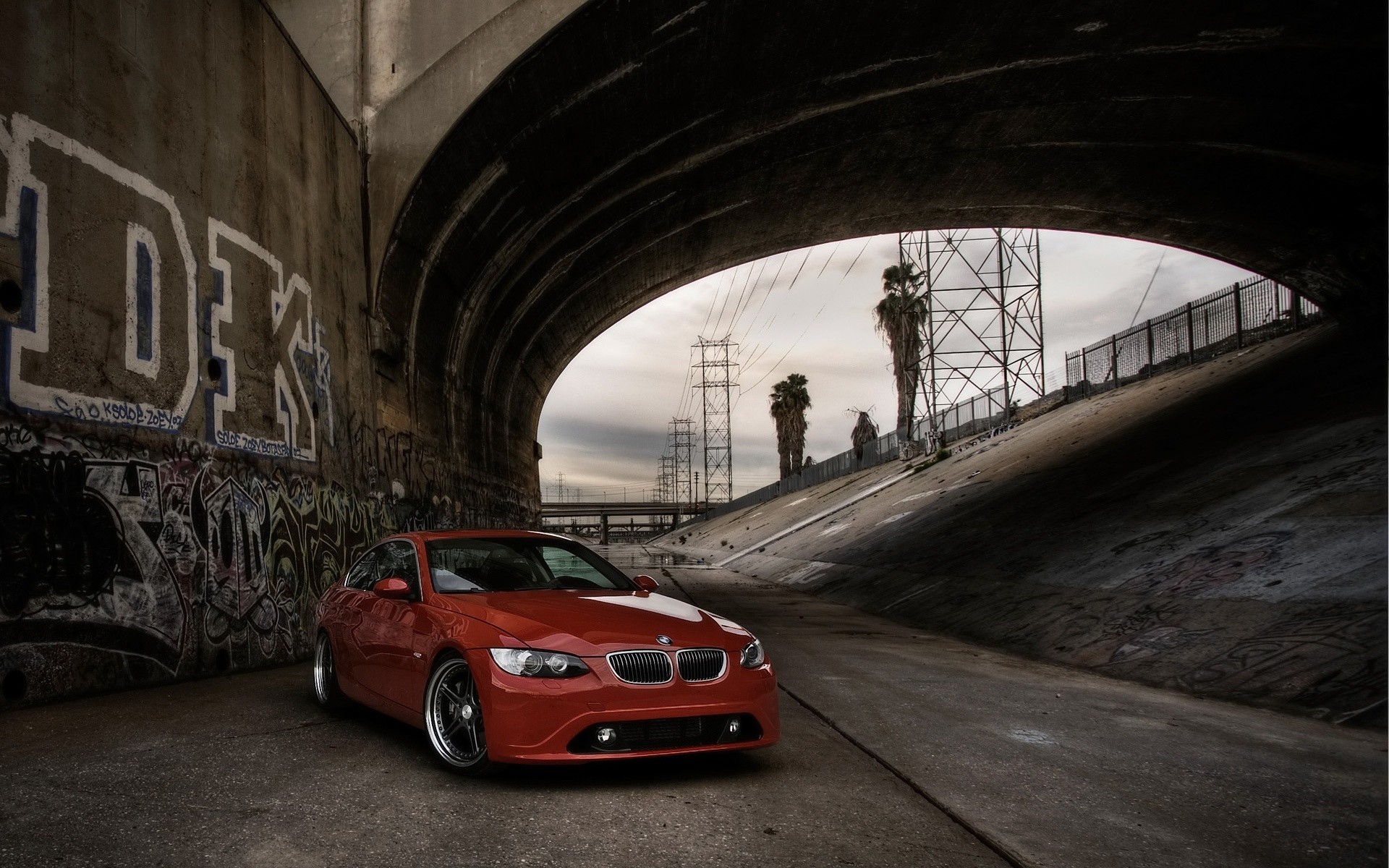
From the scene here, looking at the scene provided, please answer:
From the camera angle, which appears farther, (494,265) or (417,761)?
(494,265)

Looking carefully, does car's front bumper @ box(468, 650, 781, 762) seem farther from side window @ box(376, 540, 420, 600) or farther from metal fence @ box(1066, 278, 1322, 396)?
metal fence @ box(1066, 278, 1322, 396)

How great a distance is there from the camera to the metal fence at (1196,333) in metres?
26.4

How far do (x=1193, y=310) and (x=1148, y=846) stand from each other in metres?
29.2

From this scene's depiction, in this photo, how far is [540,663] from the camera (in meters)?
5.10

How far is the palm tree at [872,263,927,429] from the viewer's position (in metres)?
53.8

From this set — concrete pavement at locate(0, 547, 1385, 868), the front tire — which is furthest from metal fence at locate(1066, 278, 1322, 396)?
the front tire

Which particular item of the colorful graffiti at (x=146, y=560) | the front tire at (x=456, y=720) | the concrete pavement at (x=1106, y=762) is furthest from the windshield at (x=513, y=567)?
the colorful graffiti at (x=146, y=560)

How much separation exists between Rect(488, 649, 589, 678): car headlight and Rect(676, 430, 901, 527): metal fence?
41.3m

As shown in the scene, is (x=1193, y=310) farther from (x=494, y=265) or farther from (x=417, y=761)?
(x=417, y=761)

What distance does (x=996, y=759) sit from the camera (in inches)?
238

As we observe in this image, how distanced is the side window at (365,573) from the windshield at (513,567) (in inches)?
35.5

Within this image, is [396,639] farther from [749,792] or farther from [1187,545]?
[1187,545]

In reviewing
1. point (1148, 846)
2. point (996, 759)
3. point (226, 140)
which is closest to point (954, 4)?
point (226, 140)

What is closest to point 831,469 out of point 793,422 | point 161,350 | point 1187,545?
point 793,422
